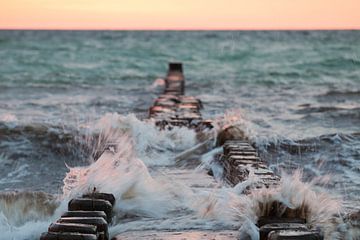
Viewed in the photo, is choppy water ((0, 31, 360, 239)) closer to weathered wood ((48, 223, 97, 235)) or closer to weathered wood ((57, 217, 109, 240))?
weathered wood ((57, 217, 109, 240))

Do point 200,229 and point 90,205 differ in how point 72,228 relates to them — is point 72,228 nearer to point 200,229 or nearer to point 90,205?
point 90,205

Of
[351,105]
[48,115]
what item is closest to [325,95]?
[351,105]

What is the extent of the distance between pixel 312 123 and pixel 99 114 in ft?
13.5

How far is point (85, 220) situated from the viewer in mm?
4309

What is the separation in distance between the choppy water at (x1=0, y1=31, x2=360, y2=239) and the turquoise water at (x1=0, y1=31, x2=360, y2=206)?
0.02 metres

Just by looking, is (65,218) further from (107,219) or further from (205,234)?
(205,234)

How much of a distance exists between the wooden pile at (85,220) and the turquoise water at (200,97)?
2191 mm

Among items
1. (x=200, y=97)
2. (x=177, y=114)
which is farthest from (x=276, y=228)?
(x=200, y=97)

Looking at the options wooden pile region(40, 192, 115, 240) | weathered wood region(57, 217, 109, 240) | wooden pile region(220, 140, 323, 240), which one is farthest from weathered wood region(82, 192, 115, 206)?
wooden pile region(220, 140, 323, 240)

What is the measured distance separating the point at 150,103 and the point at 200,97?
1866 mm

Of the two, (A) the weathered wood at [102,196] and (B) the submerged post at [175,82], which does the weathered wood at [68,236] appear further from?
(B) the submerged post at [175,82]

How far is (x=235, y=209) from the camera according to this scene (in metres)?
4.56

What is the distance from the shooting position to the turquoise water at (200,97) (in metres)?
8.34

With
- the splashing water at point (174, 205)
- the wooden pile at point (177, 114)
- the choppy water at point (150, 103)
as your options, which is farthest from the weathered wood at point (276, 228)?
the wooden pile at point (177, 114)
